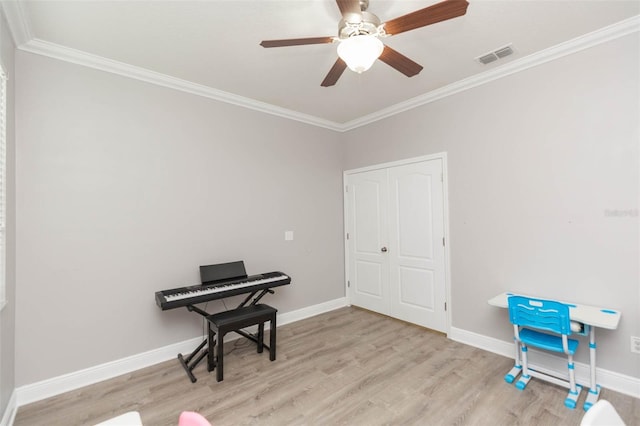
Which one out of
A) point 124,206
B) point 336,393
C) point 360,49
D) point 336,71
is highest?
point 336,71

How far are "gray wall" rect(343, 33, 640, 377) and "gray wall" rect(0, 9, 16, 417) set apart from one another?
378cm

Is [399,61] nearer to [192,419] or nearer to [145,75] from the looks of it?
[192,419]

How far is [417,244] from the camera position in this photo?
3744 mm

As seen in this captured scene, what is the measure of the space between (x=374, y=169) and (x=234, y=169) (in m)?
1.91

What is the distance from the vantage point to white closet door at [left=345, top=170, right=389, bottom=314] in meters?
4.17

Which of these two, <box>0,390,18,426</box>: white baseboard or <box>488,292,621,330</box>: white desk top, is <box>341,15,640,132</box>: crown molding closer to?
<box>488,292,621,330</box>: white desk top

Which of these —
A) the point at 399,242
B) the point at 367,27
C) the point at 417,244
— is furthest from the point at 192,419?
the point at 399,242

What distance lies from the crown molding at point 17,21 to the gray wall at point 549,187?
3665mm

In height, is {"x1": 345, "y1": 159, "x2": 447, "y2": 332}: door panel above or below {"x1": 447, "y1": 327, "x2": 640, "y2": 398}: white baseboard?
above

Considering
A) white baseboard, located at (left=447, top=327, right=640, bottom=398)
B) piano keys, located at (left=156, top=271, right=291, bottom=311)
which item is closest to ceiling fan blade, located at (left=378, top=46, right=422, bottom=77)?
piano keys, located at (left=156, top=271, right=291, bottom=311)

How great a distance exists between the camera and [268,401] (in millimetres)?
2324

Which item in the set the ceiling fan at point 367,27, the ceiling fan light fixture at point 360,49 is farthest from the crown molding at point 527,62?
the ceiling fan light fixture at point 360,49

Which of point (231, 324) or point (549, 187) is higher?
point (549, 187)

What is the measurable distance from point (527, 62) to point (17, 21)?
4.08 meters
